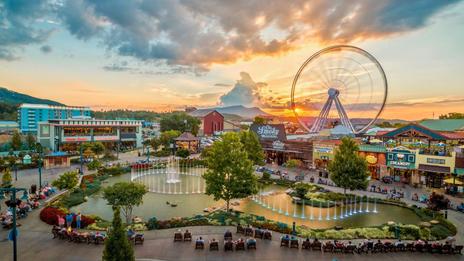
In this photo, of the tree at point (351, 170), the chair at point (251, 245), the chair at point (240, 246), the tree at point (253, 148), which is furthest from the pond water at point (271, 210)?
the tree at point (253, 148)

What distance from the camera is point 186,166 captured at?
58.1 metres

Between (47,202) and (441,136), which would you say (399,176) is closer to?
(441,136)

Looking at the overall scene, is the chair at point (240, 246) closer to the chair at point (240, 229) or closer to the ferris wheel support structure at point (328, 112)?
the chair at point (240, 229)

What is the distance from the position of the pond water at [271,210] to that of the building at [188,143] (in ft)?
129

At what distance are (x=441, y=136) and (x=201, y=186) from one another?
34644mm

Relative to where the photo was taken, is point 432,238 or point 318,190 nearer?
point 432,238

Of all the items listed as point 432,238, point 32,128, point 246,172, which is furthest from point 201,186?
point 32,128

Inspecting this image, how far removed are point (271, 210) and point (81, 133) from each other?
2449 inches

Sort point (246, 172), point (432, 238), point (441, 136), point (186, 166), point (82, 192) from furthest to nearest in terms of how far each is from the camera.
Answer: point (186, 166), point (441, 136), point (82, 192), point (246, 172), point (432, 238)

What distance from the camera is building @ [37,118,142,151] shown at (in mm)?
70562

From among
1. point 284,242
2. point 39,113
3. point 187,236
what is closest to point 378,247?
point 284,242

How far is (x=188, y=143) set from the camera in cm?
7738

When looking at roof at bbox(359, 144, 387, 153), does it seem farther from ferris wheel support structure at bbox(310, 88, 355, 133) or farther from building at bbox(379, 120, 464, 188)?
ferris wheel support structure at bbox(310, 88, 355, 133)

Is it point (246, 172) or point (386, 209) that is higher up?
point (246, 172)
